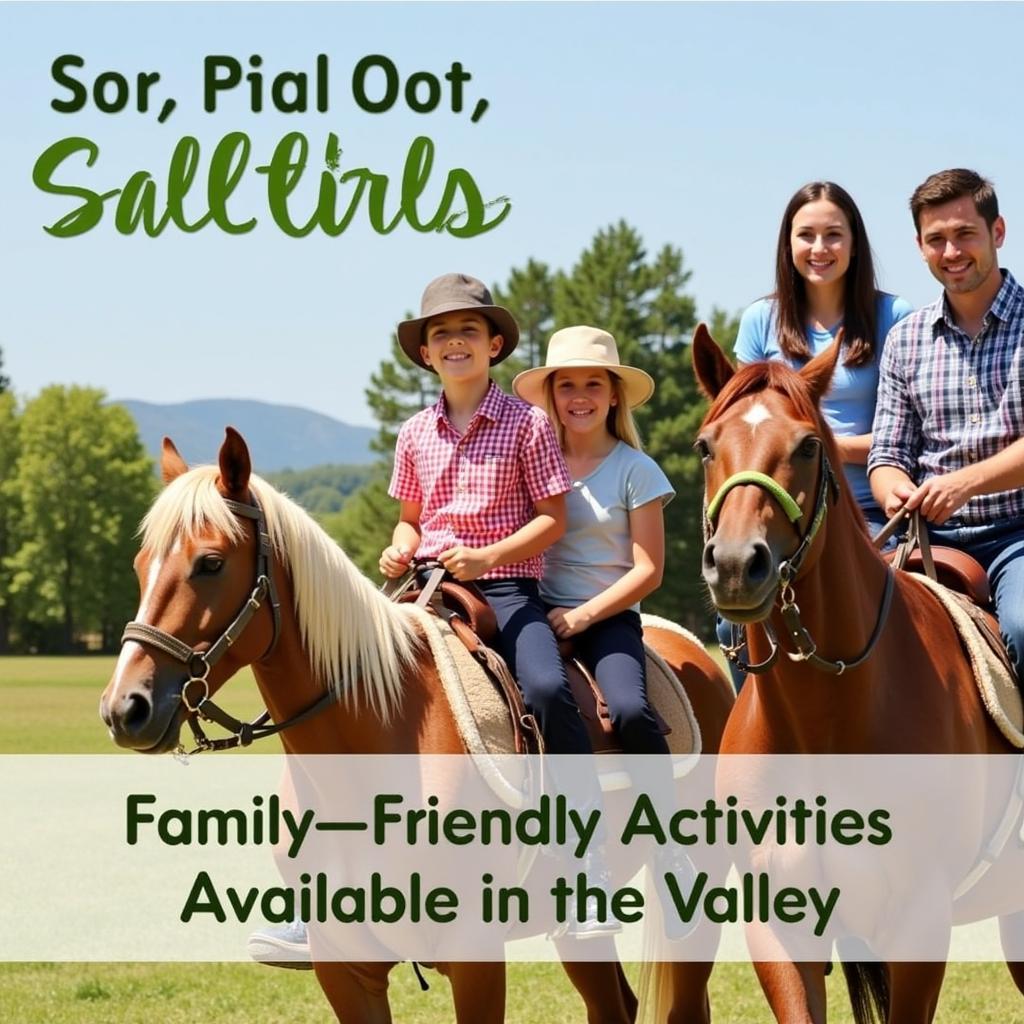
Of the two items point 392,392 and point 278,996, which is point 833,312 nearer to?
point 278,996

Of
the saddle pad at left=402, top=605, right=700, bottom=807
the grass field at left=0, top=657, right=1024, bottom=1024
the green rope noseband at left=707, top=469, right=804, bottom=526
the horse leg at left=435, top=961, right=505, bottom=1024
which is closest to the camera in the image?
the green rope noseband at left=707, top=469, right=804, bottom=526

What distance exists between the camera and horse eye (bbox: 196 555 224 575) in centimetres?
503

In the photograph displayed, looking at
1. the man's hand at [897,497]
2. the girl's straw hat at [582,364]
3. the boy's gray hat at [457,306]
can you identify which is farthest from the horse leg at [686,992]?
the boy's gray hat at [457,306]

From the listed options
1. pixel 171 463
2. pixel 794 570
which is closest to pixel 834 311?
pixel 794 570

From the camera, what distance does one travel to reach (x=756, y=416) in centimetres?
482

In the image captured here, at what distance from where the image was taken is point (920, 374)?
6.30 m

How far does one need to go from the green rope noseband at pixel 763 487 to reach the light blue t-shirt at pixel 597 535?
6.04 ft

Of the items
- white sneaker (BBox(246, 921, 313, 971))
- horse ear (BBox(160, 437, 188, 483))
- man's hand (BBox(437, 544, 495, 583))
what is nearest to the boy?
man's hand (BBox(437, 544, 495, 583))

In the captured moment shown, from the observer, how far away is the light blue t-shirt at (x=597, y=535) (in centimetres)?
650

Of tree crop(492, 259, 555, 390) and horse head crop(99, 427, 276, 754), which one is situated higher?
tree crop(492, 259, 555, 390)

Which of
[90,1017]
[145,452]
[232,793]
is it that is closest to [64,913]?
[90,1017]

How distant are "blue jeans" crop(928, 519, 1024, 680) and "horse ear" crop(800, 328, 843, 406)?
57.3 inches

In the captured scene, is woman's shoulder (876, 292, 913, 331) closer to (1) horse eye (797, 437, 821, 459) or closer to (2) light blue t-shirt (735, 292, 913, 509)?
(2) light blue t-shirt (735, 292, 913, 509)

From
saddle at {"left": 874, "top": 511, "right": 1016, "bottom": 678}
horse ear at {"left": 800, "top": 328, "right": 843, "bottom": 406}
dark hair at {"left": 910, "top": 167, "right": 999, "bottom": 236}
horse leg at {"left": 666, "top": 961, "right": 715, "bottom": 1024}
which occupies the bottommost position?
horse leg at {"left": 666, "top": 961, "right": 715, "bottom": 1024}
